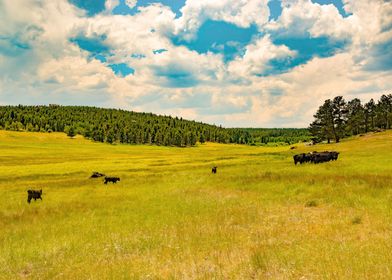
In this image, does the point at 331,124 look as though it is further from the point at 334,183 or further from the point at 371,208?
the point at 371,208

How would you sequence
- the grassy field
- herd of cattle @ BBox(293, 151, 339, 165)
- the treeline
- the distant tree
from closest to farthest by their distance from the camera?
the grassy field < herd of cattle @ BBox(293, 151, 339, 165) < the treeline < the distant tree

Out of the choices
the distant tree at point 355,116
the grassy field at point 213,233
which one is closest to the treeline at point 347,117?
the distant tree at point 355,116

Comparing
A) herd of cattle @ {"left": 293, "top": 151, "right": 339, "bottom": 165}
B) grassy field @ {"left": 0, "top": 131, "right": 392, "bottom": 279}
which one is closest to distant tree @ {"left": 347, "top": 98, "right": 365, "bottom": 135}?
herd of cattle @ {"left": 293, "top": 151, "right": 339, "bottom": 165}

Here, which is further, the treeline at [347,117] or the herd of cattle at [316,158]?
the treeline at [347,117]

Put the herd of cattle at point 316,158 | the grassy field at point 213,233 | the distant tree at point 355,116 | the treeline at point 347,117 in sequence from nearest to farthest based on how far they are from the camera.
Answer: the grassy field at point 213,233
the herd of cattle at point 316,158
the treeline at point 347,117
the distant tree at point 355,116

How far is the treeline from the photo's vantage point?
337 feet

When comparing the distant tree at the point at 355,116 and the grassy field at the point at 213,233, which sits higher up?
the distant tree at the point at 355,116

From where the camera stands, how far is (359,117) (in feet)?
424

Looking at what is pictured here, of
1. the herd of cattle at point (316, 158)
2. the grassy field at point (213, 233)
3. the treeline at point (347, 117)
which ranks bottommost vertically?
the grassy field at point (213, 233)

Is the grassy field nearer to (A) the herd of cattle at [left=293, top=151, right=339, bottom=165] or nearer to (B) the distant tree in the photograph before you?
(A) the herd of cattle at [left=293, top=151, right=339, bottom=165]

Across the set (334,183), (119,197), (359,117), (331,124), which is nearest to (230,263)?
(334,183)

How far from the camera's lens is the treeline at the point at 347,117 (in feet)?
337

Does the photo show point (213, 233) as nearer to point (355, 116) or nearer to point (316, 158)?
point (316, 158)

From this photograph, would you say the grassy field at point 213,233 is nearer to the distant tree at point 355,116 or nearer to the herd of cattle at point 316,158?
the herd of cattle at point 316,158
